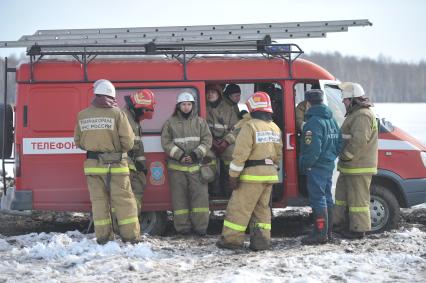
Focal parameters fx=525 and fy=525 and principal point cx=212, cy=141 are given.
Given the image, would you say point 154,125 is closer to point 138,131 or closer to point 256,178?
point 138,131

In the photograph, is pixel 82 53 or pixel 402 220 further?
pixel 402 220

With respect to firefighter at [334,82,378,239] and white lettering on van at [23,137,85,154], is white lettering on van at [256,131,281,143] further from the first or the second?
white lettering on van at [23,137,85,154]

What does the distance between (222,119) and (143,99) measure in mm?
1332

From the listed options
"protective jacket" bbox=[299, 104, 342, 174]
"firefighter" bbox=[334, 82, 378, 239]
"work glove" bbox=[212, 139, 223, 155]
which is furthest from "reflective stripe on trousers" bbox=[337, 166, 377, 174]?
"work glove" bbox=[212, 139, 223, 155]

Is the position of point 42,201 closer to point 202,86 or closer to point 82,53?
point 82,53

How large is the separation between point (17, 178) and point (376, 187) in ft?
16.1

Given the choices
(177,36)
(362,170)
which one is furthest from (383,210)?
(177,36)

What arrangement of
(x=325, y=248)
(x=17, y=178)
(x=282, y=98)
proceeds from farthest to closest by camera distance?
(x=282, y=98) < (x=17, y=178) < (x=325, y=248)

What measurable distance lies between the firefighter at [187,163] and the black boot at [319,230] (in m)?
1.46

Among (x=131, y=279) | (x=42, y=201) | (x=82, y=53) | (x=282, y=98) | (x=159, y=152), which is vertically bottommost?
(x=131, y=279)

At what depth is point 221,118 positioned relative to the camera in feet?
25.0

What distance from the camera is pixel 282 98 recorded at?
291 inches

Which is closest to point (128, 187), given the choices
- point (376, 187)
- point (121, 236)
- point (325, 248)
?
point (121, 236)

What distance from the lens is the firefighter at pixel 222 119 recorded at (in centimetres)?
747
